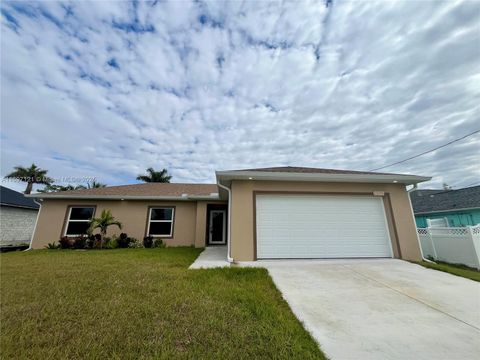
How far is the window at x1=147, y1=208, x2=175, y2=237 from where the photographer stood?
35.4ft

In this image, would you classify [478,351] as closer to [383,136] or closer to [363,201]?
[363,201]

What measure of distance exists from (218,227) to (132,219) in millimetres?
4766

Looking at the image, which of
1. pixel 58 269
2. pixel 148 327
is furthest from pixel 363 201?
pixel 58 269

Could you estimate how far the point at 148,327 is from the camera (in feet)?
8.02

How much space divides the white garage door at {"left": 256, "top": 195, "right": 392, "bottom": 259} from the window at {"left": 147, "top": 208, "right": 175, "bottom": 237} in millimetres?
6359

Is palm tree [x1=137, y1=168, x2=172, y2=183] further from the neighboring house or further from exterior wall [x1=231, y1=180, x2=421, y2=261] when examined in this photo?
exterior wall [x1=231, y1=180, x2=421, y2=261]

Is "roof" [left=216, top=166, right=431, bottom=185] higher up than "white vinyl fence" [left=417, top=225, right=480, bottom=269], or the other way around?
"roof" [left=216, top=166, right=431, bottom=185]

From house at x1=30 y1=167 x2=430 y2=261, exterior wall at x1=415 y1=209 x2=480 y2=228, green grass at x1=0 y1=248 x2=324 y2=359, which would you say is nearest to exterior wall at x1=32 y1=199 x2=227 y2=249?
house at x1=30 y1=167 x2=430 y2=261

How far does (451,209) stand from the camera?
40.7ft

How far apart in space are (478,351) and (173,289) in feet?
13.7

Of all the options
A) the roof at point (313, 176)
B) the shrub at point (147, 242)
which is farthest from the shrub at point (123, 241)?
the roof at point (313, 176)

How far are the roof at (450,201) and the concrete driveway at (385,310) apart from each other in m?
11.0

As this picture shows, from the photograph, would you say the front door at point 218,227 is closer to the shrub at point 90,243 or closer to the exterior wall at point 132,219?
the exterior wall at point 132,219

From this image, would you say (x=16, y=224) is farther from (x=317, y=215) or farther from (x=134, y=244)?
(x=317, y=215)
